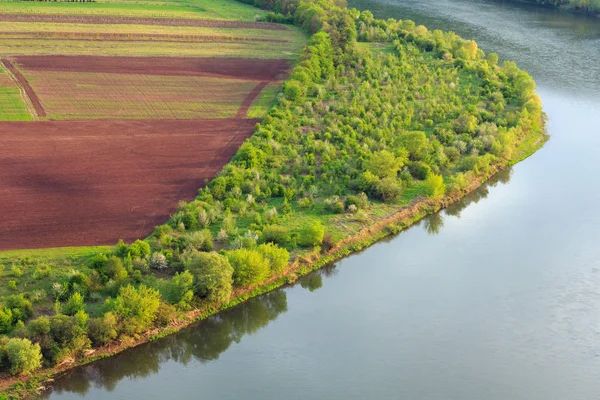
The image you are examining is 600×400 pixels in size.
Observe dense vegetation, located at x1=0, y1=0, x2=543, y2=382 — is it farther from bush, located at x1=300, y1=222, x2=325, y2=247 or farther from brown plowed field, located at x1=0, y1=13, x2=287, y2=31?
brown plowed field, located at x1=0, y1=13, x2=287, y2=31

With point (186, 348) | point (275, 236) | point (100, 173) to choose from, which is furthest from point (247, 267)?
point (100, 173)

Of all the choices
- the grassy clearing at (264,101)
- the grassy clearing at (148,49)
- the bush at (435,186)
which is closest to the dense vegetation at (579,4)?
the grassy clearing at (148,49)

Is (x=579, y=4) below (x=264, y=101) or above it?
above

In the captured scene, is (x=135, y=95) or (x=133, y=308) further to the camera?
(x=135, y=95)

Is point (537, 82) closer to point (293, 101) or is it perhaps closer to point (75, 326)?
point (293, 101)

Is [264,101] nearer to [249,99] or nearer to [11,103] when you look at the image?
[249,99]

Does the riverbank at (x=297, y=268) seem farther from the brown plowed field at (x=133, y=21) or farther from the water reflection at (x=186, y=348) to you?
the brown plowed field at (x=133, y=21)

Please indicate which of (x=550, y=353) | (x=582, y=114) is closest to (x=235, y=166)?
(x=550, y=353)
